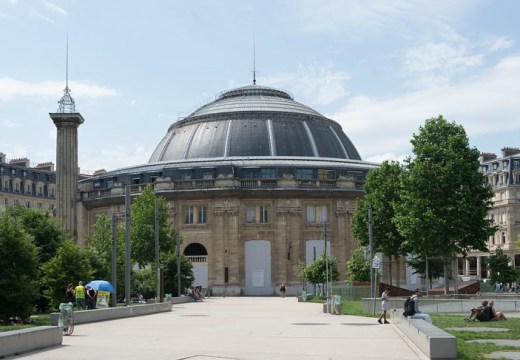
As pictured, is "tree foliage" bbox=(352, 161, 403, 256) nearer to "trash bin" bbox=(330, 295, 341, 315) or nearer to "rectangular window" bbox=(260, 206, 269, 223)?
"rectangular window" bbox=(260, 206, 269, 223)

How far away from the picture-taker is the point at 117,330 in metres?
31.7

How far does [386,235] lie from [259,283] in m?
25.5

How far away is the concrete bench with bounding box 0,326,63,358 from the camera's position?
21406mm

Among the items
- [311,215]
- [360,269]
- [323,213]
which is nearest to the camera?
[360,269]

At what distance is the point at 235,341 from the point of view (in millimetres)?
25953

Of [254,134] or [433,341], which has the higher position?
[254,134]

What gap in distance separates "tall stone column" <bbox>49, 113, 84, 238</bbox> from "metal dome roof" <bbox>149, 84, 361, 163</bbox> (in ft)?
43.8

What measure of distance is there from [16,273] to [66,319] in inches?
245

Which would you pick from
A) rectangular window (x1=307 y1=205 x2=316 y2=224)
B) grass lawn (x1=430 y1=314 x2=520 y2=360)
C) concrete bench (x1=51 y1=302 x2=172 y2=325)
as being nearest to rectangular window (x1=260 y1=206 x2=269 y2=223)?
rectangular window (x1=307 y1=205 x2=316 y2=224)

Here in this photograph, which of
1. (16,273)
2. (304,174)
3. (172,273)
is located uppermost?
(304,174)

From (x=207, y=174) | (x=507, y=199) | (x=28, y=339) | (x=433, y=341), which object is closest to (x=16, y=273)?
(x=28, y=339)

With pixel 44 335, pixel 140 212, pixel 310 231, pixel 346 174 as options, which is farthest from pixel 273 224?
pixel 44 335

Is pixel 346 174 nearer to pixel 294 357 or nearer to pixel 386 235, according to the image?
pixel 386 235

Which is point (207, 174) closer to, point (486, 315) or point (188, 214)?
point (188, 214)
